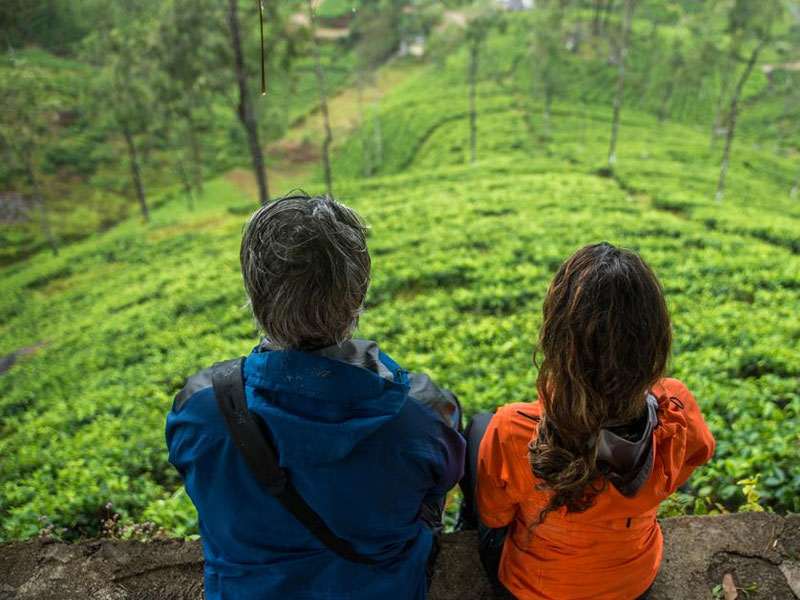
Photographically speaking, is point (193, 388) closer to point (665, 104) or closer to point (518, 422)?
point (518, 422)

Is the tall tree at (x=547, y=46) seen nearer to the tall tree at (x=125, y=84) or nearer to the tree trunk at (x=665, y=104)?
the tree trunk at (x=665, y=104)

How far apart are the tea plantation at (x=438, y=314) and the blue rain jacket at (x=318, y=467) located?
258 centimetres

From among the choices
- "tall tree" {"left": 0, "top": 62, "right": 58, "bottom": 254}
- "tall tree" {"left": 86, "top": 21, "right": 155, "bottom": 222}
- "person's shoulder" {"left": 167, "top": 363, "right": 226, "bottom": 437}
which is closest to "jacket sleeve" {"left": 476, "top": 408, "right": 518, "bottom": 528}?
"person's shoulder" {"left": 167, "top": 363, "right": 226, "bottom": 437}

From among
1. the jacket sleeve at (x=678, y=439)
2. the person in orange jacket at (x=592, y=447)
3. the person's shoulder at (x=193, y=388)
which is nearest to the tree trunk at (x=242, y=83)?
the person's shoulder at (x=193, y=388)

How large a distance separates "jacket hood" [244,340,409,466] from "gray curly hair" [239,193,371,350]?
0.36ft

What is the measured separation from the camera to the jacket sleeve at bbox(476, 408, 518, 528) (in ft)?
6.97

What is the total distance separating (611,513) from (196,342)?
8.80 m

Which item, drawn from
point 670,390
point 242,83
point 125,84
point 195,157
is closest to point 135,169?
point 125,84

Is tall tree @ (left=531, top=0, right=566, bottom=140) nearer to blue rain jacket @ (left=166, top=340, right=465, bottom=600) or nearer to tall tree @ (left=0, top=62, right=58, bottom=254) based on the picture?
tall tree @ (left=0, top=62, right=58, bottom=254)

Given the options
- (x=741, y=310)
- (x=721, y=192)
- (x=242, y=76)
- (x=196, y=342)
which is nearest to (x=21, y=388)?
(x=196, y=342)

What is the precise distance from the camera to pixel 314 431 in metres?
1.66

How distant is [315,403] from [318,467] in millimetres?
232

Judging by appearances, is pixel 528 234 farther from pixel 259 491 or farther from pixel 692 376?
pixel 259 491

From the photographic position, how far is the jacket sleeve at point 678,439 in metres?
2.03
